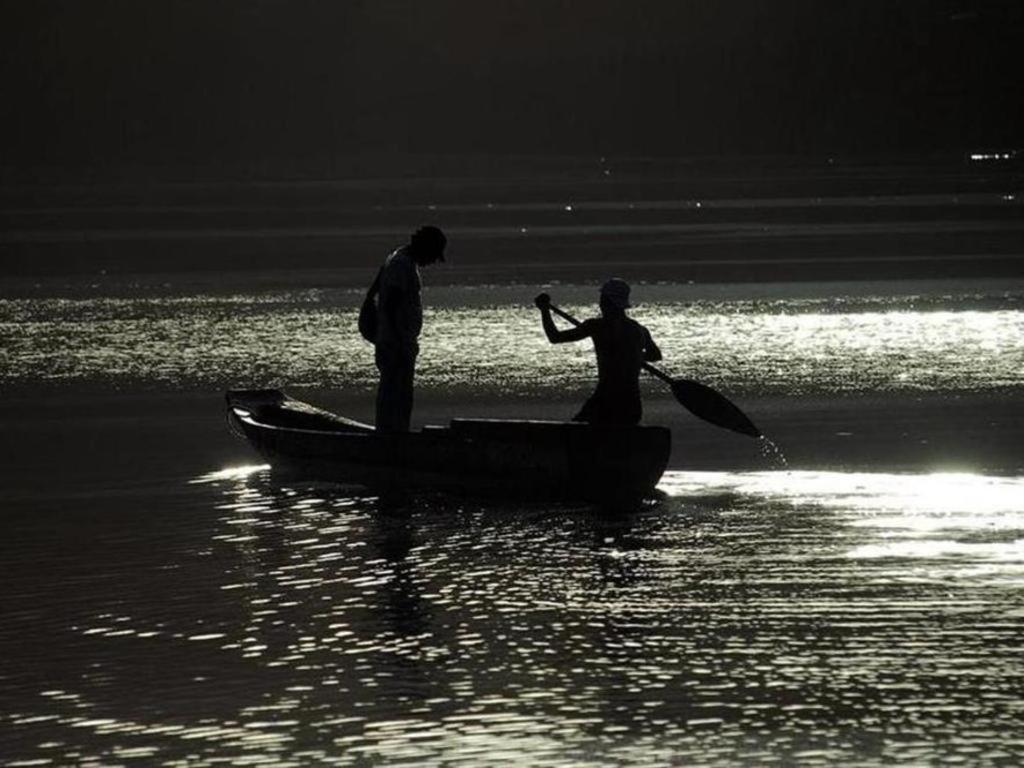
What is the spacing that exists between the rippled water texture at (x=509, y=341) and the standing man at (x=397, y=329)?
21.8ft

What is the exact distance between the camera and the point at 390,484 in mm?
18547

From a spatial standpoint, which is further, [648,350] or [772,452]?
[772,452]

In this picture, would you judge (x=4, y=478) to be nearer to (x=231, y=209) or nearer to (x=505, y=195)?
(x=231, y=209)

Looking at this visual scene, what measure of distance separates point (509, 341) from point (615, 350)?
13.0 meters

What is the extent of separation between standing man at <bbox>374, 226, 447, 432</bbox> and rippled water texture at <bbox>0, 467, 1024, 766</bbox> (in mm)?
883

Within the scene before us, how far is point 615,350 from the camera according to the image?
1795 centimetres

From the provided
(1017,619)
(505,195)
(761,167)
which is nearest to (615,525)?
(1017,619)

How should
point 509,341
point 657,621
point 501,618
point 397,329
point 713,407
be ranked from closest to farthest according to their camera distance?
point 657,621
point 501,618
point 397,329
point 713,407
point 509,341

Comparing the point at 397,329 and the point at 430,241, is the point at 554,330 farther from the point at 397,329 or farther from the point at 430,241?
the point at 397,329

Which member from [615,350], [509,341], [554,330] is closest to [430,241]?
[554,330]

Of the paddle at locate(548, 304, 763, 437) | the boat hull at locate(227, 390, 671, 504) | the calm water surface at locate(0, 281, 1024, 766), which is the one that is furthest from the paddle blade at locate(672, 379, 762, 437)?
the boat hull at locate(227, 390, 671, 504)

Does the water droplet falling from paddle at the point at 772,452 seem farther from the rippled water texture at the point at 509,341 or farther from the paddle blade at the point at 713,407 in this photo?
the rippled water texture at the point at 509,341

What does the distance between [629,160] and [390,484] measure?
148m

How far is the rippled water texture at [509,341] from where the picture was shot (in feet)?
87.0
